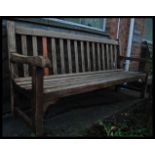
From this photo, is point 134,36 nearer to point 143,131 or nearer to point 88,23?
point 88,23

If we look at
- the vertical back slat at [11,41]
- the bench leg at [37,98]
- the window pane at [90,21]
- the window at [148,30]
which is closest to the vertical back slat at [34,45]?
the vertical back slat at [11,41]

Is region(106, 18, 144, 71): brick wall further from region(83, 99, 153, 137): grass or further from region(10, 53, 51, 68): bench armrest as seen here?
region(10, 53, 51, 68): bench armrest

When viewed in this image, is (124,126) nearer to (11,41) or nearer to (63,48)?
(63,48)

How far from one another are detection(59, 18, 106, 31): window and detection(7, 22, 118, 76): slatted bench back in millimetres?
473

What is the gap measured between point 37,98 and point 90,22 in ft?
7.46

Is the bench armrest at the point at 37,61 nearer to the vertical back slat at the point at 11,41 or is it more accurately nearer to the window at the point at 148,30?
the vertical back slat at the point at 11,41

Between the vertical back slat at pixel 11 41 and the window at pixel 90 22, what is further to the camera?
the window at pixel 90 22

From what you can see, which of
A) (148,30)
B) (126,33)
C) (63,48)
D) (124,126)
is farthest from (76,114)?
(148,30)

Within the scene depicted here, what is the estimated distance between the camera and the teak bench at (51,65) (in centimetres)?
158

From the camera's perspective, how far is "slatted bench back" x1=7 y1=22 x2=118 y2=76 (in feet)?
6.84

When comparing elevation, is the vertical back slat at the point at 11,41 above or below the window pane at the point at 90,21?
below

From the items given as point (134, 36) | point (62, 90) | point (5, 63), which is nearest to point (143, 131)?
point (62, 90)

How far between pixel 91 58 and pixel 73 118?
1003mm

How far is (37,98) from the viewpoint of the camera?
1.54 m
